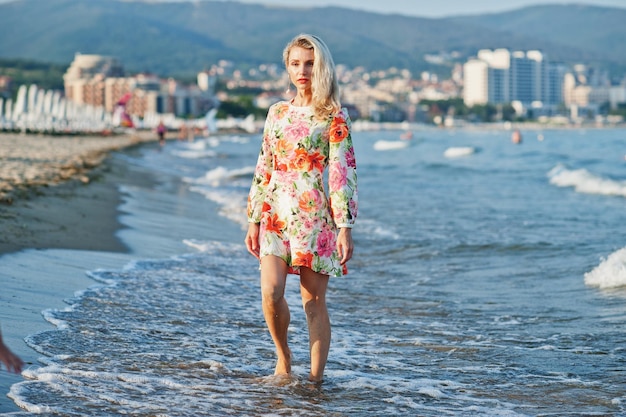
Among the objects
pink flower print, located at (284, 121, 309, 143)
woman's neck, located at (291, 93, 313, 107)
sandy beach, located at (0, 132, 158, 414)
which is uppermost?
woman's neck, located at (291, 93, 313, 107)

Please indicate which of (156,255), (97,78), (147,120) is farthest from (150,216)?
(97,78)

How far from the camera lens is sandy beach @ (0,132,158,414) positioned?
5281 millimetres

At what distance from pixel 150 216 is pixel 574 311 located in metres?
6.89

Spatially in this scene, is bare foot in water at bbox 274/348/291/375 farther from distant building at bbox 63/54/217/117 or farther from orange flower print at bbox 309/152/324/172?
distant building at bbox 63/54/217/117

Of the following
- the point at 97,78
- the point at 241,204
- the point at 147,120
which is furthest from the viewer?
the point at 97,78

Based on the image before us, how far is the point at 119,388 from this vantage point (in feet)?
14.0

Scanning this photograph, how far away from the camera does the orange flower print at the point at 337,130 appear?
4.29 m

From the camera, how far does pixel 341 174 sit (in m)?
4.28

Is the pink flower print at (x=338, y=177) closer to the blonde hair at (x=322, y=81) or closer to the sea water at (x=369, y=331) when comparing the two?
the blonde hair at (x=322, y=81)

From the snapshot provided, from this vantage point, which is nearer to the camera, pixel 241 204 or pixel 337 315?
pixel 337 315

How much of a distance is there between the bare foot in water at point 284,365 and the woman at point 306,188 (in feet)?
1.01

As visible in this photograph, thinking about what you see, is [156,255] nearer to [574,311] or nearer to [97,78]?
[574,311]

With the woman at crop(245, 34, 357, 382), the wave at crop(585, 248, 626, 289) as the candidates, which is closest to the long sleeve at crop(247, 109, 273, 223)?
the woman at crop(245, 34, 357, 382)

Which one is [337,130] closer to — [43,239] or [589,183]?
[43,239]
